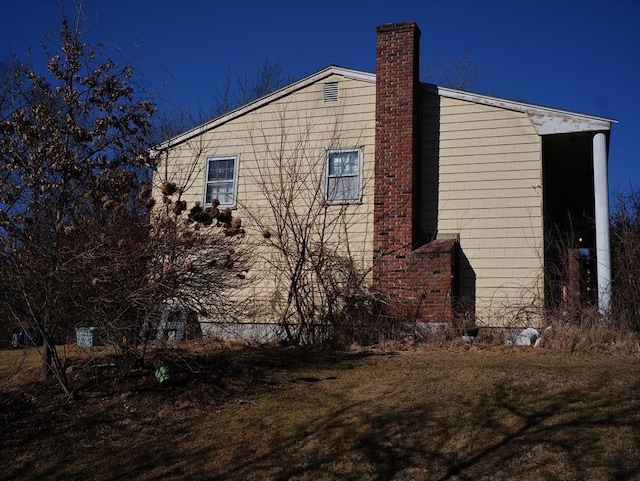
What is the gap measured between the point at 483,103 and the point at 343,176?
3.00 metres

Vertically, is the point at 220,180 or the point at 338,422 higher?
the point at 220,180

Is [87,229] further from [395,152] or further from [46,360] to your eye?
[395,152]

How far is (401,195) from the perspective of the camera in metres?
11.7

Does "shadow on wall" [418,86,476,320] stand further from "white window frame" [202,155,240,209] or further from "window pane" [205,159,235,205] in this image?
"window pane" [205,159,235,205]

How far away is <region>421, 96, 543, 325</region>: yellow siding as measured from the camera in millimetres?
11359

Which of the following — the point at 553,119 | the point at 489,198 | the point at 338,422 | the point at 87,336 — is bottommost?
the point at 338,422

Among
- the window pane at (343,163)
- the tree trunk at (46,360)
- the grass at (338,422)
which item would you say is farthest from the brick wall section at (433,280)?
the tree trunk at (46,360)

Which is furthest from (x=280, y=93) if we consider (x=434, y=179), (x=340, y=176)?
(x=434, y=179)

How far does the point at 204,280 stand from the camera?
7430mm

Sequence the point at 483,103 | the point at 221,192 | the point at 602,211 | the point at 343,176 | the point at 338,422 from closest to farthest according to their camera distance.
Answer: the point at 338,422 < the point at 602,211 < the point at 483,103 < the point at 343,176 < the point at 221,192

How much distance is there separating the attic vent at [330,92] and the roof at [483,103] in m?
0.21

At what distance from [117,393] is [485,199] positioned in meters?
7.55

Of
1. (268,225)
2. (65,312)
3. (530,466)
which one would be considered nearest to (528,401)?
(530,466)

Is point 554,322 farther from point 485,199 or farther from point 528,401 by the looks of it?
point 528,401
